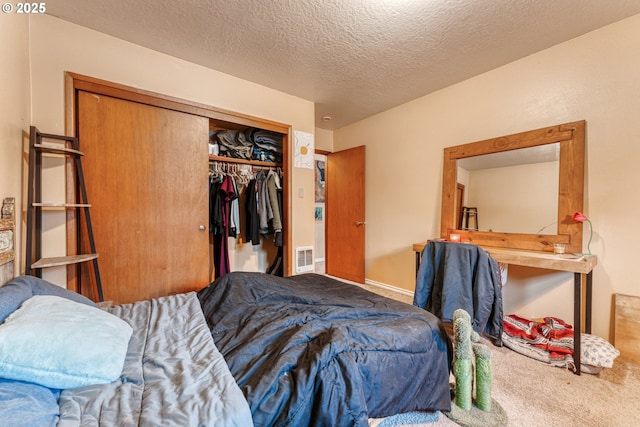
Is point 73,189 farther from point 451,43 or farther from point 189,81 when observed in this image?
point 451,43

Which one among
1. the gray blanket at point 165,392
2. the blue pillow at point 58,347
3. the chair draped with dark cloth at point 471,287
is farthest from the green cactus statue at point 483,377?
the blue pillow at point 58,347

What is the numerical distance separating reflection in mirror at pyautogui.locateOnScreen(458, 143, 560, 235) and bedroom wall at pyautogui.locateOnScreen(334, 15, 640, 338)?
0.21 metres

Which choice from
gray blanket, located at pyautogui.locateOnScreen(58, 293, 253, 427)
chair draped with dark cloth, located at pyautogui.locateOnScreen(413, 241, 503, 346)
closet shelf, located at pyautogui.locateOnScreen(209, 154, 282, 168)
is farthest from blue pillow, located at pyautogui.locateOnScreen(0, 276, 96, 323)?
chair draped with dark cloth, located at pyautogui.locateOnScreen(413, 241, 503, 346)

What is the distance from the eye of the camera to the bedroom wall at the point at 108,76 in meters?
1.80

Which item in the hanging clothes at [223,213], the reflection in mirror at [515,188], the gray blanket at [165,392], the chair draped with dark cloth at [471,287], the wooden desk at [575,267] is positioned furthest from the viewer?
the hanging clothes at [223,213]

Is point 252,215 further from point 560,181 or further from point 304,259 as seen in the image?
point 560,181

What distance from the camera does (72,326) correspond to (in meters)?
0.82

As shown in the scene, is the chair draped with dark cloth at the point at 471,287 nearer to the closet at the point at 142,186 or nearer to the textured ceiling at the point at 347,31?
the textured ceiling at the point at 347,31

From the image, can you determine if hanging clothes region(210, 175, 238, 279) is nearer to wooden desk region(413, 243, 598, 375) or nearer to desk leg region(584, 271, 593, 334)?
wooden desk region(413, 243, 598, 375)

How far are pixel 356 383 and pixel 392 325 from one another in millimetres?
347

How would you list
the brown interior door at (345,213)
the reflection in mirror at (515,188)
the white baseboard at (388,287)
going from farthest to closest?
the brown interior door at (345,213)
the white baseboard at (388,287)
the reflection in mirror at (515,188)

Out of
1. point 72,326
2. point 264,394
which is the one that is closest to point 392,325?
point 264,394

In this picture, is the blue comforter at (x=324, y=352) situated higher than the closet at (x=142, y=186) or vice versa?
the closet at (x=142, y=186)

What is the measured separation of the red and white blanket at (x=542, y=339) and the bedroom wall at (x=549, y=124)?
0.15 m
